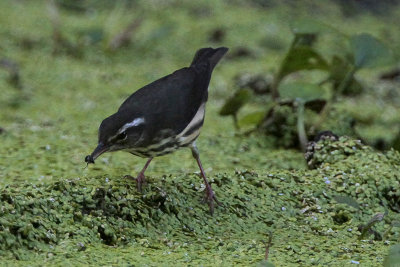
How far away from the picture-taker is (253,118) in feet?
15.3

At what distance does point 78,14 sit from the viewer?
810cm

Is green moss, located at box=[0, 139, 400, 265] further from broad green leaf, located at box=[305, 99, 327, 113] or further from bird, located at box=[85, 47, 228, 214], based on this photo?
broad green leaf, located at box=[305, 99, 327, 113]

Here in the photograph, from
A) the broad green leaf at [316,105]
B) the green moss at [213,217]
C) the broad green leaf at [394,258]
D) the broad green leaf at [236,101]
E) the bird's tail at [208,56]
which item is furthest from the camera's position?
the broad green leaf at [316,105]

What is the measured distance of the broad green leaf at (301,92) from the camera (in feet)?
13.9

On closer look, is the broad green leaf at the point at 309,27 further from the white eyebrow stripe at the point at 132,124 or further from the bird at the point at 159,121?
the white eyebrow stripe at the point at 132,124

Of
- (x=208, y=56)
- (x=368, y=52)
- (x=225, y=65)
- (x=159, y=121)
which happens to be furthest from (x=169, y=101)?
(x=225, y=65)

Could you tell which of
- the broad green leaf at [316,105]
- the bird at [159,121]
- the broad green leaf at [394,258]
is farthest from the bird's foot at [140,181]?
the broad green leaf at [316,105]

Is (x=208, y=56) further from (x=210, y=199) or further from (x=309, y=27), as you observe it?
(x=210, y=199)

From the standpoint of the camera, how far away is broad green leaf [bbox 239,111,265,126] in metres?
4.62

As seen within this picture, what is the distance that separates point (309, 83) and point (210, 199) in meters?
1.44

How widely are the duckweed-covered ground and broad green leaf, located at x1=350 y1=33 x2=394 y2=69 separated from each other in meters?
0.51

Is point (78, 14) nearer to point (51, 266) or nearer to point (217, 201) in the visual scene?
point (217, 201)

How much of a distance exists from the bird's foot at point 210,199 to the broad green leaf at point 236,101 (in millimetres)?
1355

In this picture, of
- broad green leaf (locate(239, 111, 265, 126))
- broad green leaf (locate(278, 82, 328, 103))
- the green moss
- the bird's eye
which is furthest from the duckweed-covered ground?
broad green leaf (locate(278, 82, 328, 103))
